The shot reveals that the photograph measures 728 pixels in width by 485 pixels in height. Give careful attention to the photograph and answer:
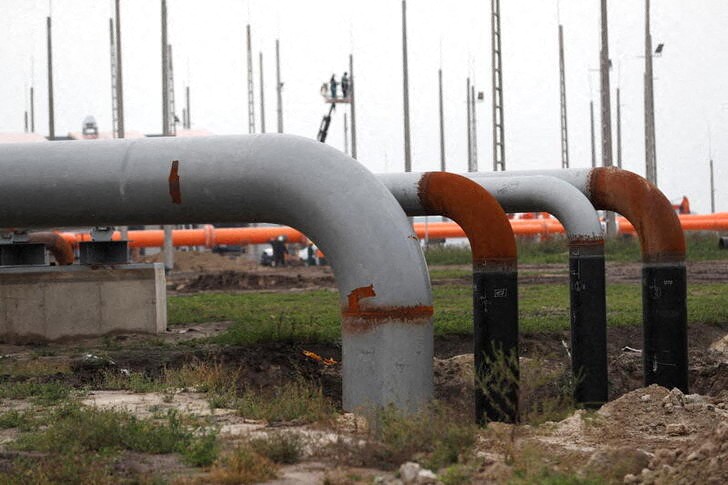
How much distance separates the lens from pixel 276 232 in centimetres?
4806

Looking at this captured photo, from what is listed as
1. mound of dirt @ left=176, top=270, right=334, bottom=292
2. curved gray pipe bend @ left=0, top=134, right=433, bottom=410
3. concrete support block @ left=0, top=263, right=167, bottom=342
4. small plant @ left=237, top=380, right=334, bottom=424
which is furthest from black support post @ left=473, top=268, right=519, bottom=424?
mound of dirt @ left=176, top=270, right=334, bottom=292

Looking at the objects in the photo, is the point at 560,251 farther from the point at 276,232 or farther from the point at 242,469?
the point at 242,469

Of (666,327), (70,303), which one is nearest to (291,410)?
(666,327)

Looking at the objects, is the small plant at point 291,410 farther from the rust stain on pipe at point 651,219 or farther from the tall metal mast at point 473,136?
the tall metal mast at point 473,136

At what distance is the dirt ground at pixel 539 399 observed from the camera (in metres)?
7.30

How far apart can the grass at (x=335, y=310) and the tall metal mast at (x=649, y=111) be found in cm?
1924

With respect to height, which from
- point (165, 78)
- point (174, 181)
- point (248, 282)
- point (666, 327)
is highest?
point (165, 78)

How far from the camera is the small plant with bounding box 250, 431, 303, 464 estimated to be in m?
7.70

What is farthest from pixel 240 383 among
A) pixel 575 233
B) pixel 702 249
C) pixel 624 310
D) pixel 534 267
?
pixel 702 249

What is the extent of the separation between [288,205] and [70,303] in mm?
8067

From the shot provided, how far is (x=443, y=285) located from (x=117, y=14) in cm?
1189

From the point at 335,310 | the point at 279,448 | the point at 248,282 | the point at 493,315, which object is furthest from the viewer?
the point at 248,282

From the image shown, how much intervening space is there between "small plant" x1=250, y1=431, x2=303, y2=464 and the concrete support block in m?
10.4

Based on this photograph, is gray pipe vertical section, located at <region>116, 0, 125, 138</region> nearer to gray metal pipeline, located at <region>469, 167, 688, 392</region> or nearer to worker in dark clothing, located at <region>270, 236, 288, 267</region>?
worker in dark clothing, located at <region>270, 236, 288, 267</region>
